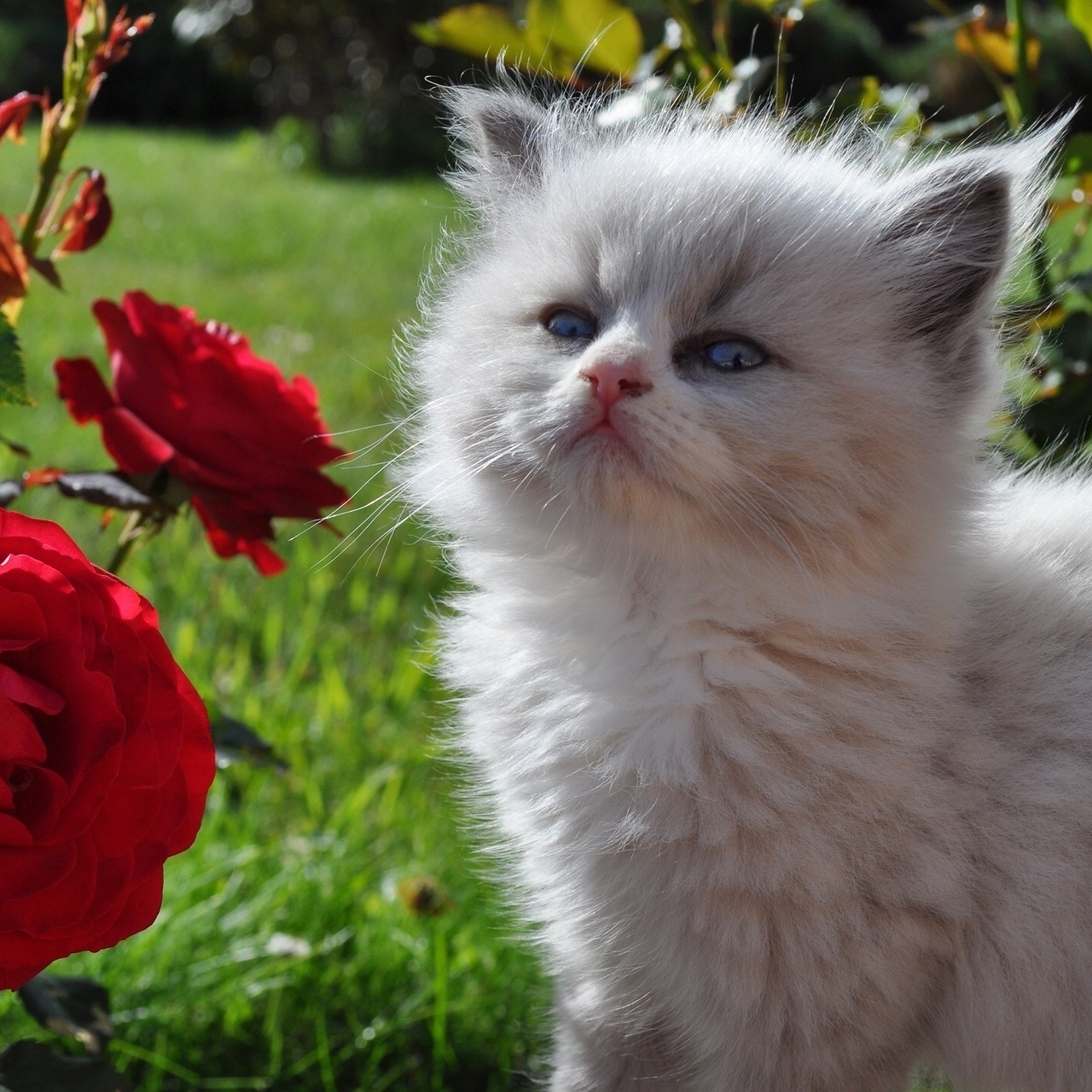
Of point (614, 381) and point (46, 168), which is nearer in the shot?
point (614, 381)

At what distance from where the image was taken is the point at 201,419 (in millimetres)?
1406

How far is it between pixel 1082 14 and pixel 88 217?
127 centimetres

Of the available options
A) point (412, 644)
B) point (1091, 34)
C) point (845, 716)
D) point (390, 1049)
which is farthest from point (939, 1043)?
point (412, 644)

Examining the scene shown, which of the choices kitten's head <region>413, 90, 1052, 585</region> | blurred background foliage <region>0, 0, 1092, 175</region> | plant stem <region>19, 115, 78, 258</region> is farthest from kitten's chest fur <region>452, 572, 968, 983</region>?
blurred background foliage <region>0, 0, 1092, 175</region>

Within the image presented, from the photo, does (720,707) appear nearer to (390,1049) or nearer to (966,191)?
(966,191)

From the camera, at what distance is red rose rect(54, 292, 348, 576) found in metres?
1.40

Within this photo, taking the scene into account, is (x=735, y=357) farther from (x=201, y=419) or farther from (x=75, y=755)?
(x=75, y=755)

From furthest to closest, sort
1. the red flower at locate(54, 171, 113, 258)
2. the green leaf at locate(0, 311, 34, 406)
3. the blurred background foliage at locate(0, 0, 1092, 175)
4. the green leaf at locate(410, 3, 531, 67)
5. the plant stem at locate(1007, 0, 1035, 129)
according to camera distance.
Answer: the blurred background foliage at locate(0, 0, 1092, 175) → the green leaf at locate(410, 3, 531, 67) → the plant stem at locate(1007, 0, 1035, 129) → the red flower at locate(54, 171, 113, 258) → the green leaf at locate(0, 311, 34, 406)

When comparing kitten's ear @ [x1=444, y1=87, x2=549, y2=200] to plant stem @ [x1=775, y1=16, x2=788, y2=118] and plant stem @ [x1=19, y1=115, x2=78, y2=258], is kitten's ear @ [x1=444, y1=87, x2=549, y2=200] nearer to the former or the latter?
plant stem @ [x1=775, y1=16, x2=788, y2=118]

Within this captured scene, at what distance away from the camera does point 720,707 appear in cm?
A: 127

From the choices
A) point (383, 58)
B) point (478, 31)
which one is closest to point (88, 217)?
point (478, 31)

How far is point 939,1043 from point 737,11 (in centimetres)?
601

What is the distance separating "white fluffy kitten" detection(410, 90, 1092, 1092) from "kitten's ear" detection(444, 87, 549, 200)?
182 millimetres

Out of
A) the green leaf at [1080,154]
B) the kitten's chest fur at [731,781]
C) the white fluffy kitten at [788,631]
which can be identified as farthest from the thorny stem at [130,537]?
the green leaf at [1080,154]
